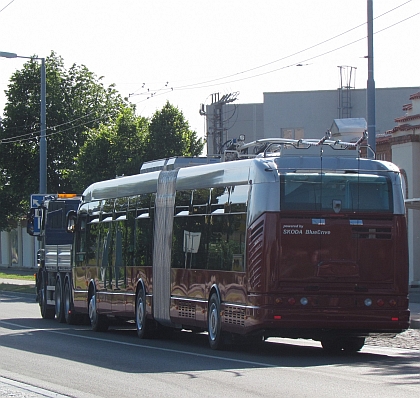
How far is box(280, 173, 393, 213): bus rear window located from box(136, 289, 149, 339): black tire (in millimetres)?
5535

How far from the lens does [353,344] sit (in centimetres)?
1700

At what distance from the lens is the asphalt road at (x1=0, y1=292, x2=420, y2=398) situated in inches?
450

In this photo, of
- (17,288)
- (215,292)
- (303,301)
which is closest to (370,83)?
(215,292)

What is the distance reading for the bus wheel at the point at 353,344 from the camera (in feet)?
55.4

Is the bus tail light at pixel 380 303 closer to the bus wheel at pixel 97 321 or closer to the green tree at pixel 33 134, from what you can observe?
the bus wheel at pixel 97 321

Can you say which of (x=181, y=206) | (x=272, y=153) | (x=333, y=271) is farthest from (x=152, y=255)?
(x=333, y=271)

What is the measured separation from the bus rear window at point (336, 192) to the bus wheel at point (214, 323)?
230 centimetres

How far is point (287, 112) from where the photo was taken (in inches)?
2319

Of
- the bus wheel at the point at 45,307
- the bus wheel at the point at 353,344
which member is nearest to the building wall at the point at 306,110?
the bus wheel at the point at 45,307

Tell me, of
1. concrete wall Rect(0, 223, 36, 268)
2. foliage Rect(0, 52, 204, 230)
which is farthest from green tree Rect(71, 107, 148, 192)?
concrete wall Rect(0, 223, 36, 268)

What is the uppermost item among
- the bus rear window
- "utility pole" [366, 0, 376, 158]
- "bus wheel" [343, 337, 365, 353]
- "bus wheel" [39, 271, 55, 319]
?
"utility pole" [366, 0, 376, 158]

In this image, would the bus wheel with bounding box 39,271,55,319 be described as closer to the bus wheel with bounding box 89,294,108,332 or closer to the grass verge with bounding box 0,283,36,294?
the bus wheel with bounding box 89,294,108,332

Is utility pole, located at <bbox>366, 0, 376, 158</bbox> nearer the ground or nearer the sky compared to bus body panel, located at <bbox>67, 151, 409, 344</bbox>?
nearer the sky

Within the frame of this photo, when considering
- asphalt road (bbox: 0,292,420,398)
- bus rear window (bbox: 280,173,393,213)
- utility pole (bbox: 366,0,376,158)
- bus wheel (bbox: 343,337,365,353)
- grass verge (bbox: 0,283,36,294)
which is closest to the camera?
asphalt road (bbox: 0,292,420,398)
